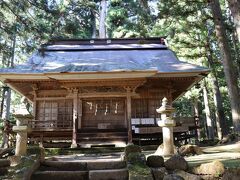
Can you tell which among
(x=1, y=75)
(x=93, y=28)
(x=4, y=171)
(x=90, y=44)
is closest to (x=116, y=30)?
(x=93, y=28)

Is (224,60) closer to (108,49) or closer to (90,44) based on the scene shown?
(108,49)

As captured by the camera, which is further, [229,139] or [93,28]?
[93,28]

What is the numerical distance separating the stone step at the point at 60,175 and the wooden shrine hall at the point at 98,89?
20.8 feet

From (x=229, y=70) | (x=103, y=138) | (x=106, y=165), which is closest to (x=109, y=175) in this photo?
(x=106, y=165)

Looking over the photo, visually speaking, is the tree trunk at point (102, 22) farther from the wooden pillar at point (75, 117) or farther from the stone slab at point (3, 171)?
the stone slab at point (3, 171)

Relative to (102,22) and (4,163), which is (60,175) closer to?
(4,163)

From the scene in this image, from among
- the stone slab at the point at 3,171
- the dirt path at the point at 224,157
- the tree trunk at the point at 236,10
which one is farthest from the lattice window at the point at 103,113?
the stone slab at the point at 3,171

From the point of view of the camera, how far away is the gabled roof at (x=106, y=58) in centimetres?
1334

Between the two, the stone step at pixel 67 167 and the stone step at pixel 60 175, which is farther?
the stone step at pixel 67 167

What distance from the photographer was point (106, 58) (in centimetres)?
1634

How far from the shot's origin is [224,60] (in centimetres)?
1248

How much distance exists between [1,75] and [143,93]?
6.95m

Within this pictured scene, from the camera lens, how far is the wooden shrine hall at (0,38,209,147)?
13023mm

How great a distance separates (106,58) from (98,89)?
2.70 m
